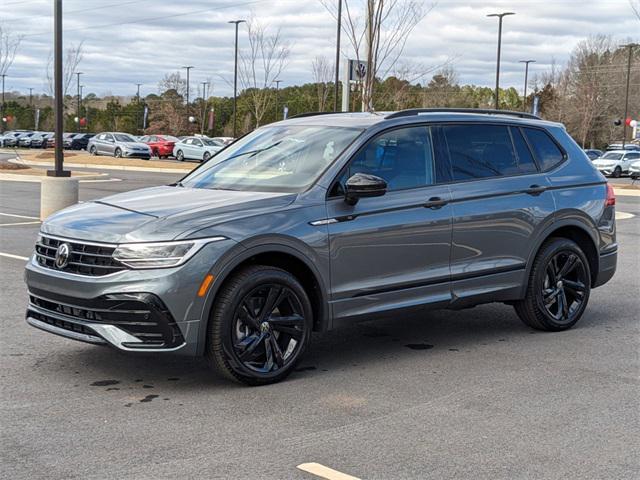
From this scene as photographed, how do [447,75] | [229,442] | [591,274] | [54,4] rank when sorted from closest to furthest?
1. [229,442]
2. [591,274]
3. [54,4]
4. [447,75]

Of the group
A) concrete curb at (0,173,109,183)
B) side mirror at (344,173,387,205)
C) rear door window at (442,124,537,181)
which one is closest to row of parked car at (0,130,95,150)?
concrete curb at (0,173,109,183)

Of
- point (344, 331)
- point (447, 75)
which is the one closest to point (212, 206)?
point (344, 331)

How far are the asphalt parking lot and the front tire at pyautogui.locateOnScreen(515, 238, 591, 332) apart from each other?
174 mm

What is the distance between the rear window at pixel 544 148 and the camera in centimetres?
759

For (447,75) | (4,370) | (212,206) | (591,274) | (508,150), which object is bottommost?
(4,370)

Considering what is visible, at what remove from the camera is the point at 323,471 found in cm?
424

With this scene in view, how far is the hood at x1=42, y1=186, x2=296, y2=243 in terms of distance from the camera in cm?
544

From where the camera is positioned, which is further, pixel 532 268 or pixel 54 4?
pixel 54 4

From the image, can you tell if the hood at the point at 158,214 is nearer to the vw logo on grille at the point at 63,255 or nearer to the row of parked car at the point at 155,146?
the vw logo on grille at the point at 63,255

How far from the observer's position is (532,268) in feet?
24.2

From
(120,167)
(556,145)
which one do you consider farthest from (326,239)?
(120,167)

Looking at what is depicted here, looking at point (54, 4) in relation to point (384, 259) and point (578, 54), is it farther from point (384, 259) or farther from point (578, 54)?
point (578, 54)

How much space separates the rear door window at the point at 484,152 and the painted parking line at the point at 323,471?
3.17m

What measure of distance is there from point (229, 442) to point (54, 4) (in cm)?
1302
